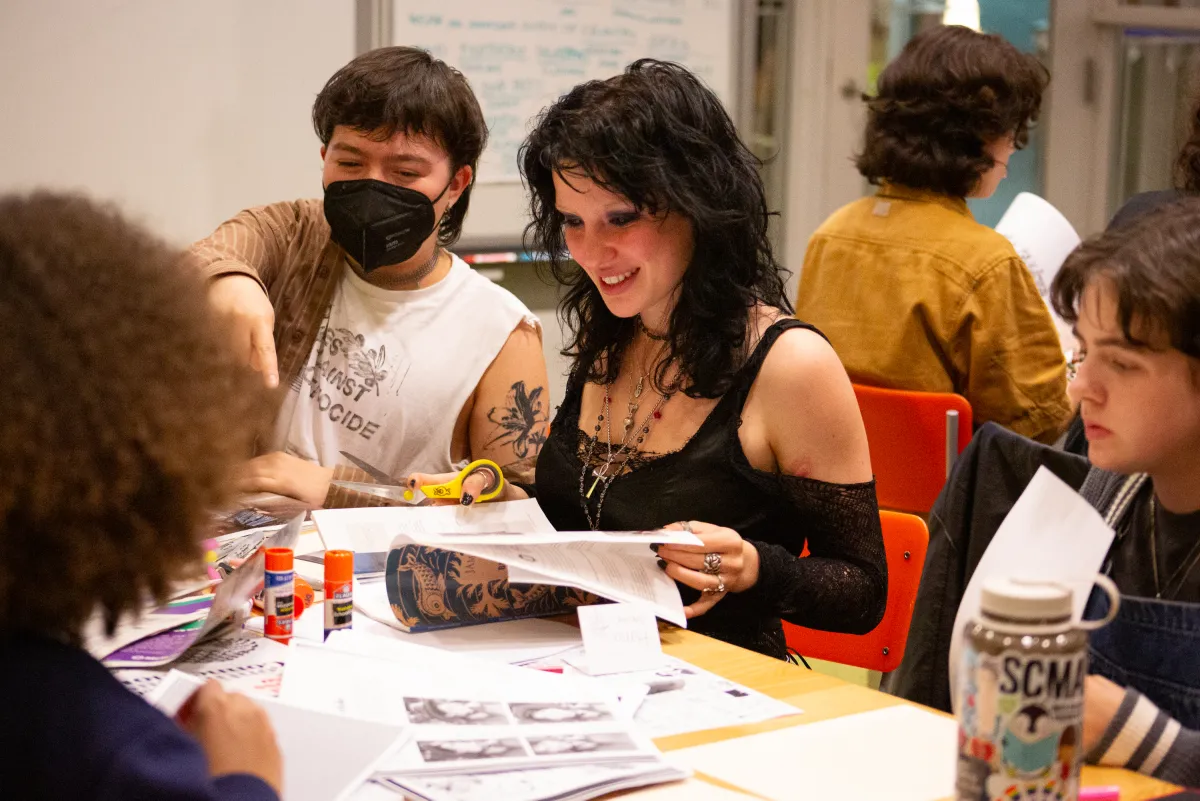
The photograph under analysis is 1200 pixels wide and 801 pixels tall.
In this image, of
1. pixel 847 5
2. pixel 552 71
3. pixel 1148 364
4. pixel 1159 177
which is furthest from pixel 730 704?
pixel 1159 177

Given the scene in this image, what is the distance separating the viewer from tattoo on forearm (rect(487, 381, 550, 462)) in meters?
2.37

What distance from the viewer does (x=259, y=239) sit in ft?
8.13

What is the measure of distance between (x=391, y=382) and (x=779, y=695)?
122 cm

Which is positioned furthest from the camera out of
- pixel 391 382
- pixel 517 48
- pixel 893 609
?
pixel 517 48

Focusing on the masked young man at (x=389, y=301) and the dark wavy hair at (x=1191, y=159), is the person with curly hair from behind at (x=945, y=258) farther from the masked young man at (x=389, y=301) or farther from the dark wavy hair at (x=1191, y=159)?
the masked young man at (x=389, y=301)

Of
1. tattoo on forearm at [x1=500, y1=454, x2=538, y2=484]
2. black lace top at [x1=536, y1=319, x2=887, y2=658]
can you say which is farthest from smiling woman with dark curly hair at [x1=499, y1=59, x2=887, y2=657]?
tattoo on forearm at [x1=500, y1=454, x2=538, y2=484]

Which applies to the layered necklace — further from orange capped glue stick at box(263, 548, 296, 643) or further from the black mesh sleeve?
orange capped glue stick at box(263, 548, 296, 643)

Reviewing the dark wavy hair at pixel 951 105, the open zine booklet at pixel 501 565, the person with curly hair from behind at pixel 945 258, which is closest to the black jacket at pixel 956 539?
the open zine booklet at pixel 501 565

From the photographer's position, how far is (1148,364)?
1.34m

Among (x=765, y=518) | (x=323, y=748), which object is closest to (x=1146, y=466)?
(x=765, y=518)

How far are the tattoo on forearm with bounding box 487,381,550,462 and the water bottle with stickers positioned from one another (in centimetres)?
147

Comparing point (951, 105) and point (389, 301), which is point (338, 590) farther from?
point (951, 105)

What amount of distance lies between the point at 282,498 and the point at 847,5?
11.8ft

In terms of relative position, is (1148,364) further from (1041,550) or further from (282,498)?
(282,498)
